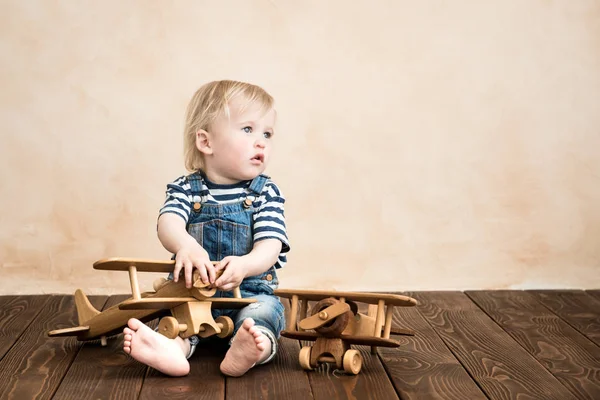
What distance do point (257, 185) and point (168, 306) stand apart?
14.1 inches

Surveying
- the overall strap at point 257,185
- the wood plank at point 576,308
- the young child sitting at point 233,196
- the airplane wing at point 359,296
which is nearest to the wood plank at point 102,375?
the young child sitting at point 233,196

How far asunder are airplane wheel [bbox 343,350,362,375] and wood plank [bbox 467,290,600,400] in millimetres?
383

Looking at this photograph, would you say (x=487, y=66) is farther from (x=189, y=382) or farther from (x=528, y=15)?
(x=189, y=382)

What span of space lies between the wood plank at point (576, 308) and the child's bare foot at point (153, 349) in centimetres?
95

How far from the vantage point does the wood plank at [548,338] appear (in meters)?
1.60

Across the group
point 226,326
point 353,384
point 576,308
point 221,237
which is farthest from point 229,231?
point 576,308

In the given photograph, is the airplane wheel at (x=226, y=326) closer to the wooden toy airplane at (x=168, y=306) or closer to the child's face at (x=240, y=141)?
the wooden toy airplane at (x=168, y=306)

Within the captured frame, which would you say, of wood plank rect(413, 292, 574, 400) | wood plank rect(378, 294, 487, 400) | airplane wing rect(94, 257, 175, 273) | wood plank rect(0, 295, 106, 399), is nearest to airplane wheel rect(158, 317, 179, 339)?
airplane wing rect(94, 257, 175, 273)

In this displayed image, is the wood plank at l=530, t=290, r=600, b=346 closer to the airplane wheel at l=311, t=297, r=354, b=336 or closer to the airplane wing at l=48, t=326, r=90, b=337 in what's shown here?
the airplane wheel at l=311, t=297, r=354, b=336

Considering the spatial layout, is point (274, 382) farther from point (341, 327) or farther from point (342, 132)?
point (342, 132)

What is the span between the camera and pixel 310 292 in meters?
1.63

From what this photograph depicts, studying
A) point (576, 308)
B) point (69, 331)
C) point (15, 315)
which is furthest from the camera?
point (576, 308)

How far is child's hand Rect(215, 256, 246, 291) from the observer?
1.60m

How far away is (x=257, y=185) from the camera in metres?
1.83
